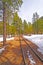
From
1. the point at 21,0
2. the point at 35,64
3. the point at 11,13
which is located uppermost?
the point at 21,0

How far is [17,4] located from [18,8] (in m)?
0.64

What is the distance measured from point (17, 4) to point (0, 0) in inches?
93.4

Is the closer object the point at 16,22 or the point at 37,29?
the point at 16,22

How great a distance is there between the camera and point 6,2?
23.0 meters

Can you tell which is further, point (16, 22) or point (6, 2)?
point (16, 22)

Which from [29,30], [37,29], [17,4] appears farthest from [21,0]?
[29,30]

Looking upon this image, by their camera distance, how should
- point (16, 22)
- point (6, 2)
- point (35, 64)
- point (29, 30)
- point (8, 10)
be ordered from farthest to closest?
point (29, 30), point (16, 22), point (8, 10), point (6, 2), point (35, 64)

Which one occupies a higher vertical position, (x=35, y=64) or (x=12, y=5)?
(x=12, y=5)

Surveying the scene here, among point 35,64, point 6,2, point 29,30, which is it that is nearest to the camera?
point 35,64

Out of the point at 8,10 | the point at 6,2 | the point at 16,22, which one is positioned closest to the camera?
the point at 6,2

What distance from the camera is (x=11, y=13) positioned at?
25922mm

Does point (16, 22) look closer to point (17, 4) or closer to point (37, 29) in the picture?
point (37, 29)

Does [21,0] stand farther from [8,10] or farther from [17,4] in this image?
[8,10]

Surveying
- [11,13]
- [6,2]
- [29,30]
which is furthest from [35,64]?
[29,30]
